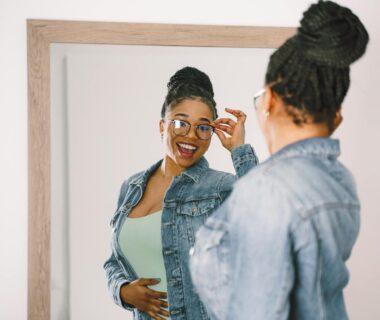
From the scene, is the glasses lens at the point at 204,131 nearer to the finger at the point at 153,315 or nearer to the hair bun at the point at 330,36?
the finger at the point at 153,315

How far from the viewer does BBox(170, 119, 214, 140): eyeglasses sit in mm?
1715

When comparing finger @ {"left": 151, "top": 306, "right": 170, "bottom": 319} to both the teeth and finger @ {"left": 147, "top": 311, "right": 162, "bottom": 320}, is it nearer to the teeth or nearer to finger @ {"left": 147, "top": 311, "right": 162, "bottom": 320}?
finger @ {"left": 147, "top": 311, "right": 162, "bottom": 320}

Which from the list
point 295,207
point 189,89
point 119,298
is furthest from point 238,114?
point 295,207

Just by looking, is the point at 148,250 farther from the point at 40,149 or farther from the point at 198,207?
the point at 40,149

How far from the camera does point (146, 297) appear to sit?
170 centimetres

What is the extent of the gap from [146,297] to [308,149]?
92 centimetres

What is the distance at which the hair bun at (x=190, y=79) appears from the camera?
178cm

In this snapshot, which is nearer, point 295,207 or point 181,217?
point 295,207

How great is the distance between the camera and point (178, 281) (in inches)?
65.1

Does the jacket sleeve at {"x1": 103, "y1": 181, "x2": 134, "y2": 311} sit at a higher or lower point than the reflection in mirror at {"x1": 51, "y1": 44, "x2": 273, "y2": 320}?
lower

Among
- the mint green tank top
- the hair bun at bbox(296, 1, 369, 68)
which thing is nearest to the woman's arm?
the mint green tank top

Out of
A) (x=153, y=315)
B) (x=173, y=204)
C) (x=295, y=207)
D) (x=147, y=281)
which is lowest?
(x=153, y=315)

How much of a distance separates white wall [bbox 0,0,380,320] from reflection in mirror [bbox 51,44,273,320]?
0.12 meters

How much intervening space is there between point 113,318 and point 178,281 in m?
0.30
